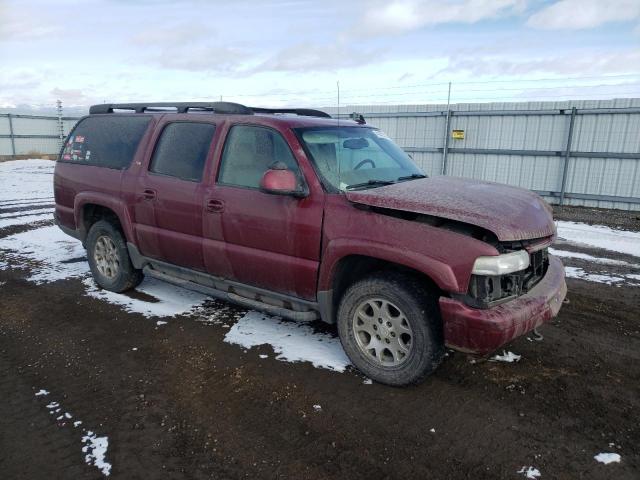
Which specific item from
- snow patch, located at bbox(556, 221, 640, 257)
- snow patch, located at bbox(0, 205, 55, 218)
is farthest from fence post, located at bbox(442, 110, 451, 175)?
snow patch, located at bbox(0, 205, 55, 218)

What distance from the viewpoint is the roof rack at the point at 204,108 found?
4.27 metres

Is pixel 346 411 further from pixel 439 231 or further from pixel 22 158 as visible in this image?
pixel 22 158

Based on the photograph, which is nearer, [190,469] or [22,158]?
[190,469]

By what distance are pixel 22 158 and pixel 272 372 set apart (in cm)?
2703

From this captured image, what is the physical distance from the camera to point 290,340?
4.15 metres

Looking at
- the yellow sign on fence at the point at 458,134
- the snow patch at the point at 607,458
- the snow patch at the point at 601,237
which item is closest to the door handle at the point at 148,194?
the snow patch at the point at 607,458

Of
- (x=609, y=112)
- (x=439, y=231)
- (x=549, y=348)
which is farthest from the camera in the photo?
(x=609, y=112)

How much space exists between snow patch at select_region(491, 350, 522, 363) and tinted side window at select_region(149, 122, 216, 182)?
2.95 meters

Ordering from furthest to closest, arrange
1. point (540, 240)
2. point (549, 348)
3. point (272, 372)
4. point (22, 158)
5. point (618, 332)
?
point (22, 158) → point (618, 332) → point (549, 348) → point (272, 372) → point (540, 240)

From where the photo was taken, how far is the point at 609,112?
39.2ft

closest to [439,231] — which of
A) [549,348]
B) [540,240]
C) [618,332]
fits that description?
[540,240]

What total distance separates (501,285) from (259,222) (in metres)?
1.87

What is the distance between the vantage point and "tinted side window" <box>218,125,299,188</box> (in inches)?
151

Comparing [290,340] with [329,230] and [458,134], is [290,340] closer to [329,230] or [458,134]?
[329,230]
